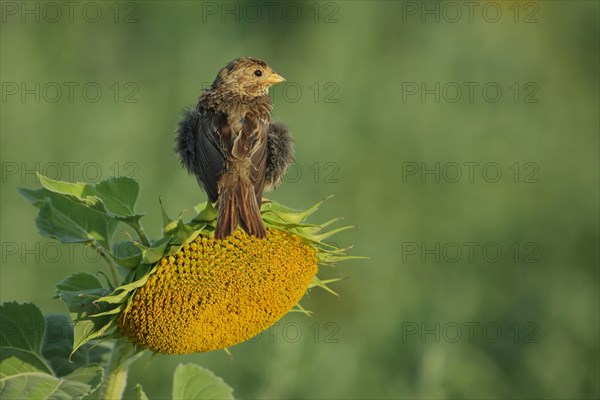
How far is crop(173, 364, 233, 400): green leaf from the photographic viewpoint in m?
3.73

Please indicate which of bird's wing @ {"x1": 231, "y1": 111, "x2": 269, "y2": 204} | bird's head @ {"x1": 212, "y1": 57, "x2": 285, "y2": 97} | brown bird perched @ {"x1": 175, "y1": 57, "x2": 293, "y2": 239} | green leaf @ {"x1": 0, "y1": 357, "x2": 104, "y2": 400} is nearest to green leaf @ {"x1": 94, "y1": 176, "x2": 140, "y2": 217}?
brown bird perched @ {"x1": 175, "y1": 57, "x2": 293, "y2": 239}

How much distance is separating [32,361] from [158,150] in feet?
16.2

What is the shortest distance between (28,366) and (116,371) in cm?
37

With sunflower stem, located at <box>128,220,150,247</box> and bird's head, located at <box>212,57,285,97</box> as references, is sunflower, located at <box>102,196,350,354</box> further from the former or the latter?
bird's head, located at <box>212,57,285,97</box>

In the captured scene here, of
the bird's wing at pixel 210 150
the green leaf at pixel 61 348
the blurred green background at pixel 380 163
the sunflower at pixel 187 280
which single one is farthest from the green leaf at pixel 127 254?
the blurred green background at pixel 380 163

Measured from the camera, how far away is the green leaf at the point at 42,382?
10.8 ft

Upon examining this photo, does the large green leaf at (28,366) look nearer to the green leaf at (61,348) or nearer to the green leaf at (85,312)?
the green leaf at (61,348)

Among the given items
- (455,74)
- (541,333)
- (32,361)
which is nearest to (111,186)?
(32,361)

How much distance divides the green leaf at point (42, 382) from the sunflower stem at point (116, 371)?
4 centimetres

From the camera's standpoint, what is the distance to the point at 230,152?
3902 mm

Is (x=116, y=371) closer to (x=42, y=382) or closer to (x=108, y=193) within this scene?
(x=42, y=382)

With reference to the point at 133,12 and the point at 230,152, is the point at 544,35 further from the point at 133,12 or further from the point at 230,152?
the point at 230,152

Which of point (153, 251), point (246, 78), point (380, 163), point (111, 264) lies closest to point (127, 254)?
point (111, 264)

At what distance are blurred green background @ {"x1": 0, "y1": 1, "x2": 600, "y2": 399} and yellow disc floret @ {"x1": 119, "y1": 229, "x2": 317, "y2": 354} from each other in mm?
2651
